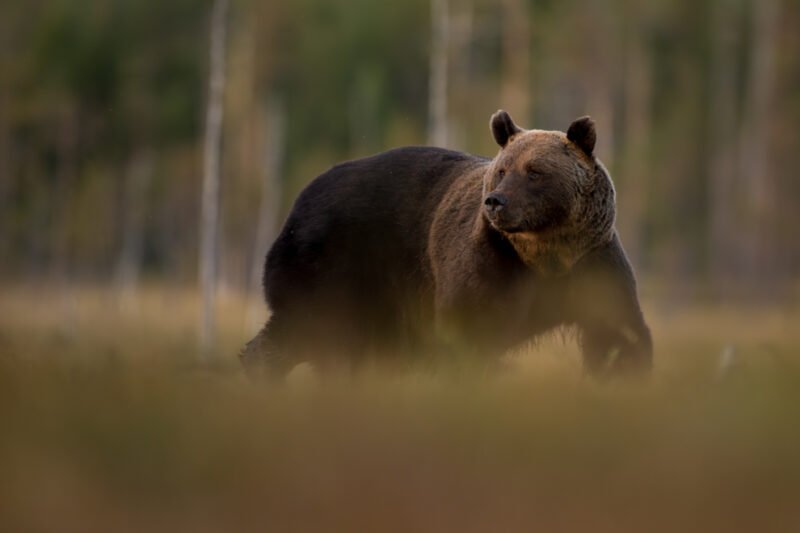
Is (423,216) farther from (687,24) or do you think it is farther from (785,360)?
(687,24)

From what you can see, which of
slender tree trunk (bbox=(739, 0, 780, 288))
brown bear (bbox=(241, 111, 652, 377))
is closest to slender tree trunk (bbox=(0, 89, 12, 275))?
slender tree trunk (bbox=(739, 0, 780, 288))

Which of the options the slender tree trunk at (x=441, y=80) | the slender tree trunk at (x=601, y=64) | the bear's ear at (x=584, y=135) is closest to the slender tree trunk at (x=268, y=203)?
the slender tree trunk at (x=441, y=80)

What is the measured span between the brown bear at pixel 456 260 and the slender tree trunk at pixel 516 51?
2646 centimetres

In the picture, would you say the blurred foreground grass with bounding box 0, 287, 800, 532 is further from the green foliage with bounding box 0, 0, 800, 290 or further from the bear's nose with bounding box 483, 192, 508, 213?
the green foliage with bounding box 0, 0, 800, 290

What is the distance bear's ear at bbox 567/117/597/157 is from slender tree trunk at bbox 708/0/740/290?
3591 cm

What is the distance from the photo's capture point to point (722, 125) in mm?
46844

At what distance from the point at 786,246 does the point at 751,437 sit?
3633 cm

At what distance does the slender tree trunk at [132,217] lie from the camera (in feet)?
119

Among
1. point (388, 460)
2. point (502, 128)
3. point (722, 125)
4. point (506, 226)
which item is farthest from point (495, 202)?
point (722, 125)

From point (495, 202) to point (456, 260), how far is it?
0.61 metres

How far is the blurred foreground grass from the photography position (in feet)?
10.9

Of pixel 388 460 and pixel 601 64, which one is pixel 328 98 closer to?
pixel 601 64

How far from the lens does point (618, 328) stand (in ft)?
22.7

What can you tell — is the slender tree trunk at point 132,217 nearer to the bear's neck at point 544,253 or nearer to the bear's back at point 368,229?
the bear's back at point 368,229
